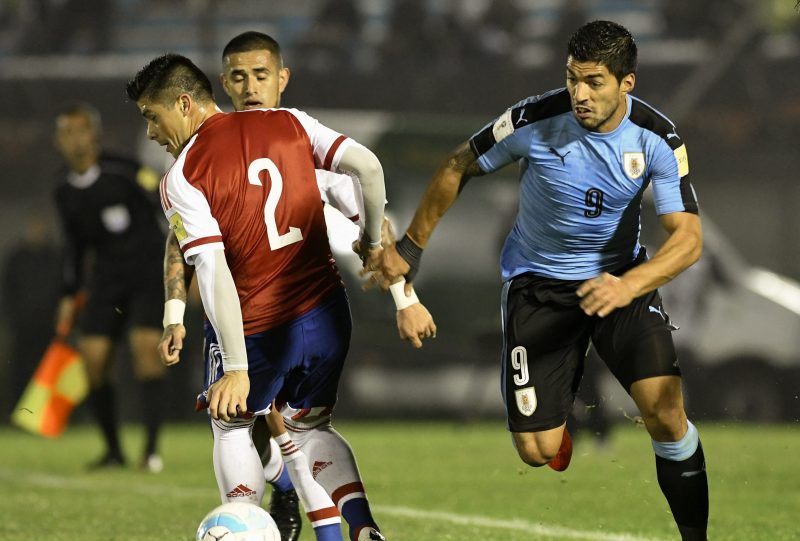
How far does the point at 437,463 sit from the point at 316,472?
17.1ft

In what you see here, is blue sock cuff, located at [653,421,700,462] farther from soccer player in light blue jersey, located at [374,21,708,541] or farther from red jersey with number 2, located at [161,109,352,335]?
red jersey with number 2, located at [161,109,352,335]

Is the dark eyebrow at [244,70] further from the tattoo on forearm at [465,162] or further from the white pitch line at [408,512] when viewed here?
the white pitch line at [408,512]

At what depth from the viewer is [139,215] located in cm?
1058

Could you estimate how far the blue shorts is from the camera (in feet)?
17.3

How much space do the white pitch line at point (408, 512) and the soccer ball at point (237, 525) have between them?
78.8 inches

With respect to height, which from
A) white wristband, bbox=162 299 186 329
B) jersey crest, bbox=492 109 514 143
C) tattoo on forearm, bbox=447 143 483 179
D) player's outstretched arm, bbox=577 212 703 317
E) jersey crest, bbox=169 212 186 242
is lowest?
white wristband, bbox=162 299 186 329

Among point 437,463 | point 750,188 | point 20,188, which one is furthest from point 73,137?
point 750,188

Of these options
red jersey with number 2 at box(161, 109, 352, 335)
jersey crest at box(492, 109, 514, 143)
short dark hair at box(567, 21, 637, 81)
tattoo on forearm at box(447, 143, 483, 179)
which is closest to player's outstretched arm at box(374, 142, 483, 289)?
tattoo on forearm at box(447, 143, 483, 179)

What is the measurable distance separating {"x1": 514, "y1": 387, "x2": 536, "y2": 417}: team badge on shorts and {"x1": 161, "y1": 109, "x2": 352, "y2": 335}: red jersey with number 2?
1033mm

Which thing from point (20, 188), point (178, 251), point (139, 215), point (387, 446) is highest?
point (178, 251)

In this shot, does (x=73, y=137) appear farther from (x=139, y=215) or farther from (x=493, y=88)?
(x=493, y=88)

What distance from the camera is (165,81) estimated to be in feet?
16.6

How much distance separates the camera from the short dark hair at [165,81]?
5.07 meters

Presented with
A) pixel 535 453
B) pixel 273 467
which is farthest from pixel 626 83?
pixel 273 467
